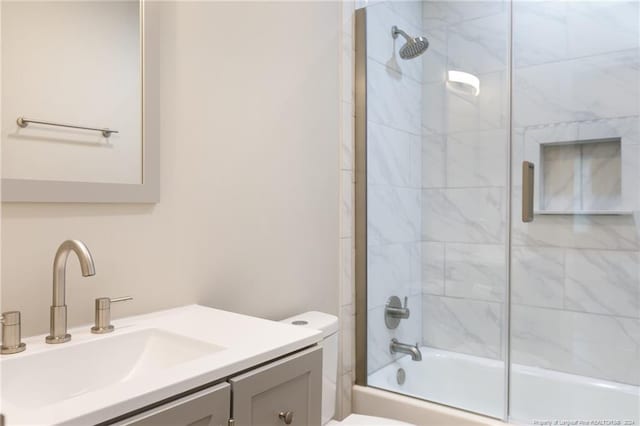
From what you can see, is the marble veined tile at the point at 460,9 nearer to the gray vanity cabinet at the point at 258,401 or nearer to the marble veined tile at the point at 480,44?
the marble veined tile at the point at 480,44

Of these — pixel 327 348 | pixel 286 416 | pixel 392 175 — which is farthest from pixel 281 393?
pixel 392 175

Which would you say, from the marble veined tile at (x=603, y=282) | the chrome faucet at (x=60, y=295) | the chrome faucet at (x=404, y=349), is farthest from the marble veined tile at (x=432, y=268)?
the chrome faucet at (x=60, y=295)

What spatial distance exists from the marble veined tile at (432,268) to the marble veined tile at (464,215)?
0.05 m

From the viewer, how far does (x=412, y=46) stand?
2.28 meters

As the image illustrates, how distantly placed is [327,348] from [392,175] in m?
1.08

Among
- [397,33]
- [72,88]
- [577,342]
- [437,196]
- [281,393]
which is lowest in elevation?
[577,342]

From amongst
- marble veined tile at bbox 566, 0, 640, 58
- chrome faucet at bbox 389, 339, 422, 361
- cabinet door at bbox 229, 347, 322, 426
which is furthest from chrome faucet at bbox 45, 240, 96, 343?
marble veined tile at bbox 566, 0, 640, 58

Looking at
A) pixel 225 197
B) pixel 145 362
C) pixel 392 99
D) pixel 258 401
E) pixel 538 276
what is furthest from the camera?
pixel 392 99

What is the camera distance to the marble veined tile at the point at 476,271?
2195 millimetres

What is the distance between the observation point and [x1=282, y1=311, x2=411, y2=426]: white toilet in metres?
1.58

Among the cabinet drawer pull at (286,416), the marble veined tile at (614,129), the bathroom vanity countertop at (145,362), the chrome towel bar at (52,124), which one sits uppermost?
the marble veined tile at (614,129)

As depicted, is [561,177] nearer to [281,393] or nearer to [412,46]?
[412,46]

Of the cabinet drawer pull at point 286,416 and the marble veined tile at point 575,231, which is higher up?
the marble veined tile at point 575,231

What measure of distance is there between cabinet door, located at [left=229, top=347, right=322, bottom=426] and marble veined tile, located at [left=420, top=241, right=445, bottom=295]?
59.8 inches
